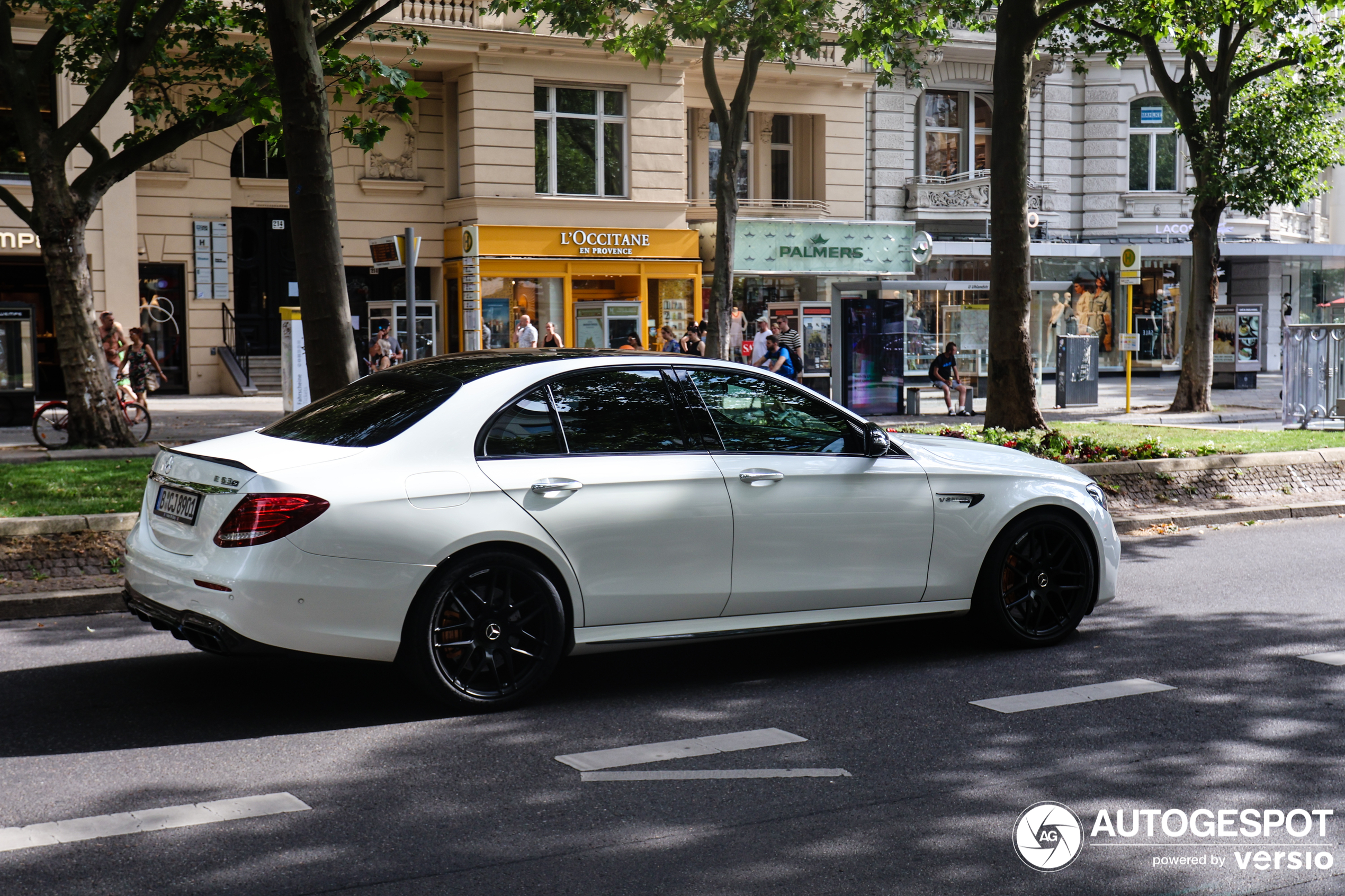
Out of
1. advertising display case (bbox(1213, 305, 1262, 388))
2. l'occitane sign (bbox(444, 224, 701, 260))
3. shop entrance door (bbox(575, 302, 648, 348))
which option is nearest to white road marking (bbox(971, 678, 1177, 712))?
l'occitane sign (bbox(444, 224, 701, 260))

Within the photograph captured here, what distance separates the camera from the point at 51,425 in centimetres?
1625

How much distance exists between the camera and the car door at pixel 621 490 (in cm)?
579

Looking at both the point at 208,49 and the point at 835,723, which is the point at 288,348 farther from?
the point at 835,723

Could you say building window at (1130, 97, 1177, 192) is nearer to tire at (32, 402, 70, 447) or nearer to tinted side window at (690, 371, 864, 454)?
tire at (32, 402, 70, 447)

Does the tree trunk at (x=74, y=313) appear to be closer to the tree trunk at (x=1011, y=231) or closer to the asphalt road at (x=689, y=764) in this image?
the asphalt road at (x=689, y=764)

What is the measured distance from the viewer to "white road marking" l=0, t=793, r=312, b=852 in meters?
4.22

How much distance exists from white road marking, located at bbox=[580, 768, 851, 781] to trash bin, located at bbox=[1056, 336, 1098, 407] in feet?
73.5

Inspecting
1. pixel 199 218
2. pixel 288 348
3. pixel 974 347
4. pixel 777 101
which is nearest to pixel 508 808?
pixel 288 348

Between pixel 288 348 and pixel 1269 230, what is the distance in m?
29.7

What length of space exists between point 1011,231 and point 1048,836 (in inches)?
424

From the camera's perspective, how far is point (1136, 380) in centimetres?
→ 3675

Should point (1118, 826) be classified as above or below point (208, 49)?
below

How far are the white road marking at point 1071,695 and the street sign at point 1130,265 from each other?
1807 cm

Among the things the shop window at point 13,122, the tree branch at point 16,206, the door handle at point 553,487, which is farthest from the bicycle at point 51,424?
the door handle at point 553,487
